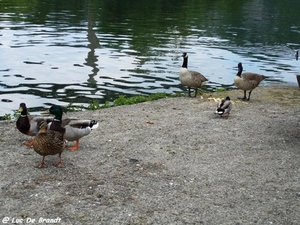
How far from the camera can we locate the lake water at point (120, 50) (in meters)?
18.2

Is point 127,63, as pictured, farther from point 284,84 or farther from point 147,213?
point 147,213

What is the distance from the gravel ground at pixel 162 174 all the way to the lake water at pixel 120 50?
4.70 metres

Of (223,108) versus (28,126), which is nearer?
(28,126)

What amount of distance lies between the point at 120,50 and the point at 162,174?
A: 1817cm

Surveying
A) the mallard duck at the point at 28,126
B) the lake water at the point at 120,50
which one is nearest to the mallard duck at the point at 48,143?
the mallard duck at the point at 28,126

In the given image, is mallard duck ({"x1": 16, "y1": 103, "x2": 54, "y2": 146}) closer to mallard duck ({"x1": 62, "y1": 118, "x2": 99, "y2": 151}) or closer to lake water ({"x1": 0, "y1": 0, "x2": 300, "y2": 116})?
mallard duck ({"x1": 62, "y1": 118, "x2": 99, "y2": 151})

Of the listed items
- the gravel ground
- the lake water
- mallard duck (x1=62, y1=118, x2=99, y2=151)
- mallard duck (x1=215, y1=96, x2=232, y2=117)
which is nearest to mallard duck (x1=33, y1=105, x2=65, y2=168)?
the gravel ground

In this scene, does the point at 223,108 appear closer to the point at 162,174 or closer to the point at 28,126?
the point at 162,174

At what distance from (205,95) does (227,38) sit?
1787 cm

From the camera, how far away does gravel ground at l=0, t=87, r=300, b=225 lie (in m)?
7.22

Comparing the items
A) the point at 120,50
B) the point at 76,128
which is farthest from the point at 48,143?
the point at 120,50

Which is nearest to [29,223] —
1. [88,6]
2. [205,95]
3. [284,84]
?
[205,95]

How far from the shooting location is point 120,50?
26.4 meters

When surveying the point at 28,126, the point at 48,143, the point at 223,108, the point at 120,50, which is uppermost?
the point at 48,143
